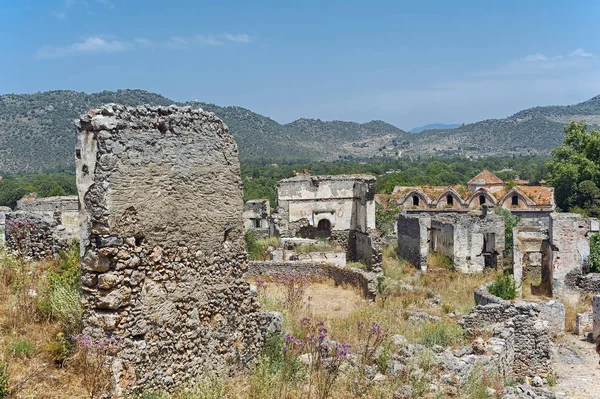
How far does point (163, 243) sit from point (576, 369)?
899 centimetres

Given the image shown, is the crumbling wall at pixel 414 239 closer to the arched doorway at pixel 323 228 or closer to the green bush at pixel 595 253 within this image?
the arched doorway at pixel 323 228

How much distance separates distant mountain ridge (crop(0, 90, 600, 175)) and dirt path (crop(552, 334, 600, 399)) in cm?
2499

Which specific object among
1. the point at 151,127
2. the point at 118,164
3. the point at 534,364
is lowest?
the point at 534,364

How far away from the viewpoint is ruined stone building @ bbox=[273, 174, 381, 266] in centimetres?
2223

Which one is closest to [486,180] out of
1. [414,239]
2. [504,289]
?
[414,239]

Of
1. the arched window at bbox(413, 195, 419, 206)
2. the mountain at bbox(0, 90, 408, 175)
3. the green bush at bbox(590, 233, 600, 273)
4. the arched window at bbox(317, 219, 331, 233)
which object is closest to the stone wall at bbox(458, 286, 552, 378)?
the green bush at bbox(590, 233, 600, 273)

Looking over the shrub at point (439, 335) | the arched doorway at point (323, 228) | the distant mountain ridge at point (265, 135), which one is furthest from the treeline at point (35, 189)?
the shrub at point (439, 335)

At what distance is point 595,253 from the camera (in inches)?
695

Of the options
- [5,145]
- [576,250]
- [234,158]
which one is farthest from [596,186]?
[5,145]

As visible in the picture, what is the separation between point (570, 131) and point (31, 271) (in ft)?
159

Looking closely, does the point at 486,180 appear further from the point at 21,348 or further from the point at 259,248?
the point at 21,348

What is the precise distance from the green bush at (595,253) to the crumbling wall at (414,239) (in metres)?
5.77

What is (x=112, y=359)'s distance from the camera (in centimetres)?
466

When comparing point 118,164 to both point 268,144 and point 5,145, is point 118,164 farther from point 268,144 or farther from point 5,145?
point 268,144
